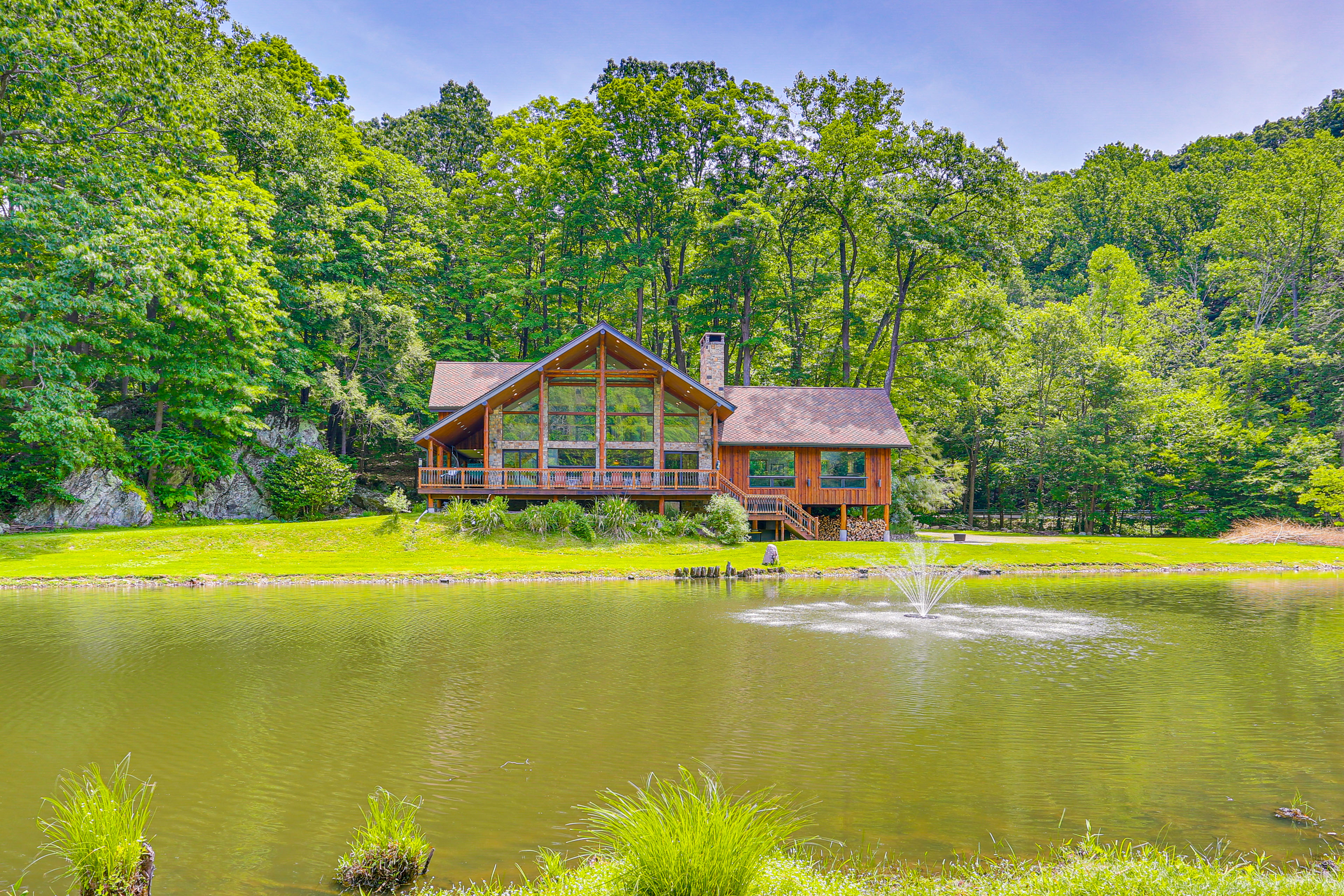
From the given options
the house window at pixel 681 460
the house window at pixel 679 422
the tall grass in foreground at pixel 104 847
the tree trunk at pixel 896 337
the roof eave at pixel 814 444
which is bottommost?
the tall grass in foreground at pixel 104 847

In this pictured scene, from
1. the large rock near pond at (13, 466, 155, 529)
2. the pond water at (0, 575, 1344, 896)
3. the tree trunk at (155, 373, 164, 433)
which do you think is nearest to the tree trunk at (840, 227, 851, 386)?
the pond water at (0, 575, 1344, 896)

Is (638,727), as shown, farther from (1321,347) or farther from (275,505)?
(1321,347)

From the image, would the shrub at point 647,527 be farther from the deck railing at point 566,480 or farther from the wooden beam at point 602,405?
the wooden beam at point 602,405

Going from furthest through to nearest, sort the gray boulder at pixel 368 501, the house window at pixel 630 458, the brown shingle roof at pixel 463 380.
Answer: the gray boulder at pixel 368 501 < the brown shingle roof at pixel 463 380 < the house window at pixel 630 458

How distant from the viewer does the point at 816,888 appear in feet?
13.6

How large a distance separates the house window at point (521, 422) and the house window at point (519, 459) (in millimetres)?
477

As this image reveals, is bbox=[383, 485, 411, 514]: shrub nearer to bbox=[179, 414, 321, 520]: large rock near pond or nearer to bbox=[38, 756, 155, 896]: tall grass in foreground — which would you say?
bbox=[179, 414, 321, 520]: large rock near pond

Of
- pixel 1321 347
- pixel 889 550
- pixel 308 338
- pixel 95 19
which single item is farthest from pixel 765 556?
pixel 1321 347

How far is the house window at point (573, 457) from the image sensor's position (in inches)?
1179

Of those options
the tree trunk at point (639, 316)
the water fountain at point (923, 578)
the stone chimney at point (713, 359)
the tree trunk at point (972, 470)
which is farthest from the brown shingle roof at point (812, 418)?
the tree trunk at point (972, 470)

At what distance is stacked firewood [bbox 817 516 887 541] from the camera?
3022cm

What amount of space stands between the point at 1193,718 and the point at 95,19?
108ft

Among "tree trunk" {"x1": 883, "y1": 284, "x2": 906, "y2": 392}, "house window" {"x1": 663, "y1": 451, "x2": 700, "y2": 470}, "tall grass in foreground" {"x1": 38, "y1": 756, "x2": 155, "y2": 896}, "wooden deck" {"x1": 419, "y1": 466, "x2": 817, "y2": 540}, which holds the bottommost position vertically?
"tall grass in foreground" {"x1": 38, "y1": 756, "x2": 155, "y2": 896}

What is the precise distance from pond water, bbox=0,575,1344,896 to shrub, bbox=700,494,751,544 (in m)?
11.9
